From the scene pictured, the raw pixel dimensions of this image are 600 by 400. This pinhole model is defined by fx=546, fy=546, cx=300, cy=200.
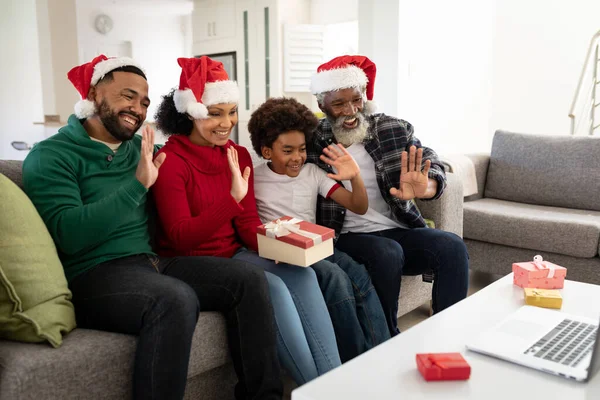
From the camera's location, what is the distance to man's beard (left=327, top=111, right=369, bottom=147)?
6.81ft

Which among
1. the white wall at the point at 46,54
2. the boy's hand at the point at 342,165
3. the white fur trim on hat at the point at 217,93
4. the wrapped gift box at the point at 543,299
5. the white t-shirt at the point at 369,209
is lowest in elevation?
the wrapped gift box at the point at 543,299

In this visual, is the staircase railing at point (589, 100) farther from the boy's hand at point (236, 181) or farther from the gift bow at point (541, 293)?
the boy's hand at point (236, 181)

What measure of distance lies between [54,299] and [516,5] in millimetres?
5325

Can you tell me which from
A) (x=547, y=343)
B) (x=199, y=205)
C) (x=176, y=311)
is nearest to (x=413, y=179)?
(x=199, y=205)

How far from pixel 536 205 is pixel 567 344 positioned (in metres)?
2.09

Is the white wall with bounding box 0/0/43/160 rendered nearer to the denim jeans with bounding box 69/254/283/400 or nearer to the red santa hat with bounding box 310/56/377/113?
the red santa hat with bounding box 310/56/377/113

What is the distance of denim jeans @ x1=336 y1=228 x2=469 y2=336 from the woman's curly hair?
26.9 inches

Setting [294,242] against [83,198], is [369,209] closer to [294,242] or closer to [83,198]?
[294,242]

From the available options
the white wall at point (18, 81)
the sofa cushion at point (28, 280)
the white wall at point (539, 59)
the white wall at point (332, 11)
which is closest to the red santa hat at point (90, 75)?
the sofa cushion at point (28, 280)

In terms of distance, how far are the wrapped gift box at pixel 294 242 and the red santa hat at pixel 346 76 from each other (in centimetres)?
67

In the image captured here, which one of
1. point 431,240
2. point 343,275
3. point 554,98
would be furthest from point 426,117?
point 343,275

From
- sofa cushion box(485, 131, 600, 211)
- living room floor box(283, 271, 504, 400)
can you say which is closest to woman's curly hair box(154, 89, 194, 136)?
living room floor box(283, 271, 504, 400)

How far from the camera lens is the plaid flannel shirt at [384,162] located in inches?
78.5

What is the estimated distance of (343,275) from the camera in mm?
1710
